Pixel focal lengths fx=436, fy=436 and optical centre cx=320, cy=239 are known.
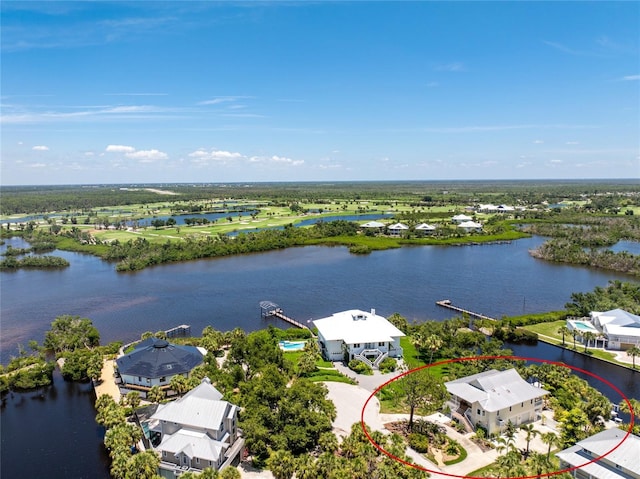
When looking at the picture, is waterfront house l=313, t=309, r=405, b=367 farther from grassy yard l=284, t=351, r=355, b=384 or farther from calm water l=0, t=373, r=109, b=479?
calm water l=0, t=373, r=109, b=479

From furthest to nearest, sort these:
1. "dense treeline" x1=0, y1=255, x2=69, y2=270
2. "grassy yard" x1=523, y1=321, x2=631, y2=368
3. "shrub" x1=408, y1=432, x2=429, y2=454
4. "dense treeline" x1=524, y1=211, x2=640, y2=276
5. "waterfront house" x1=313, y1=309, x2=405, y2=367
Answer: "dense treeline" x1=0, y1=255, x2=69, y2=270
"dense treeline" x1=524, y1=211, x2=640, y2=276
"grassy yard" x1=523, y1=321, x2=631, y2=368
"waterfront house" x1=313, y1=309, x2=405, y2=367
"shrub" x1=408, y1=432, x2=429, y2=454

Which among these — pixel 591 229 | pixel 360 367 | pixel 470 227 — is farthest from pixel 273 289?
pixel 591 229

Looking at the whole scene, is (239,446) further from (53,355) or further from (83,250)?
(83,250)

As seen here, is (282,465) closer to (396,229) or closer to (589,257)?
(589,257)

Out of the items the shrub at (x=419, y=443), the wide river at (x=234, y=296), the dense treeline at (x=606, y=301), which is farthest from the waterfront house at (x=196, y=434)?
the dense treeline at (x=606, y=301)

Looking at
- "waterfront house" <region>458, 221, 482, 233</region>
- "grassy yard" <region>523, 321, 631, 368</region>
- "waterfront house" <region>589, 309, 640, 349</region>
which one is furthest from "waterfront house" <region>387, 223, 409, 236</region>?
"waterfront house" <region>589, 309, 640, 349</region>

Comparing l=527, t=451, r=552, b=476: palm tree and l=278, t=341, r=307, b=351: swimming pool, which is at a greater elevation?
l=527, t=451, r=552, b=476: palm tree

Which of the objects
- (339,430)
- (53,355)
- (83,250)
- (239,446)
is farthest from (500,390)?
(83,250)
